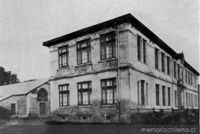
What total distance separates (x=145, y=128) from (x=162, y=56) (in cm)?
270

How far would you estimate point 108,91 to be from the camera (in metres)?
8.05

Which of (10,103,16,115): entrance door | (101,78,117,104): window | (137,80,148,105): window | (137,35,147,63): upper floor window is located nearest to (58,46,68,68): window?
(101,78,117,104): window

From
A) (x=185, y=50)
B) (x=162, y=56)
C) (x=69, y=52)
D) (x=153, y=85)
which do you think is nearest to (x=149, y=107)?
(x=153, y=85)

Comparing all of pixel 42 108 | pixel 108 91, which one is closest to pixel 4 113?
pixel 42 108

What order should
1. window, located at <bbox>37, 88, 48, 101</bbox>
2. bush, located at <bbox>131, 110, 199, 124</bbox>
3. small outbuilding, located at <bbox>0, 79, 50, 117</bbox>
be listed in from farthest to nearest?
window, located at <bbox>37, 88, 48, 101</bbox>, small outbuilding, located at <bbox>0, 79, 50, 117</bbox>, bush, located at <bbox>131, 110, 199, 124</bbox>

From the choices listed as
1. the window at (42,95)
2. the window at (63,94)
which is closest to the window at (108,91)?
the window at (63,94)

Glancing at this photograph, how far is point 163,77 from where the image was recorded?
8125 millimetres

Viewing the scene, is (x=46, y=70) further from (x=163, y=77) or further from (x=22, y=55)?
(x=163, y=77)

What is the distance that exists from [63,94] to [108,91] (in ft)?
6.13

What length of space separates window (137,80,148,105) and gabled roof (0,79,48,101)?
3.32 meters

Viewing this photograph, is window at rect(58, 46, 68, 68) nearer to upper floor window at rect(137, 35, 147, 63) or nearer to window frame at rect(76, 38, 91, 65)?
window frame at rect(76, 38, 91, 65)

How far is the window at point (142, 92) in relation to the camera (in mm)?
7852

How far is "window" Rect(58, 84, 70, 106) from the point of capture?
8.71 meters

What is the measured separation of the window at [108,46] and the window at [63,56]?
1.43 m
